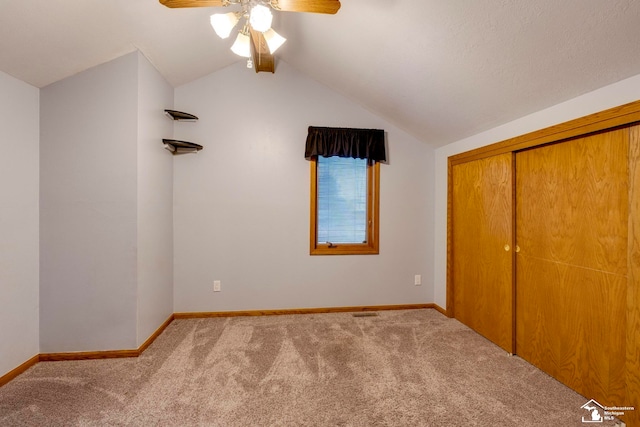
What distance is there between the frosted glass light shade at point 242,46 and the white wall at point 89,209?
1045mm

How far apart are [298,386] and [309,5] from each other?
7.96ft

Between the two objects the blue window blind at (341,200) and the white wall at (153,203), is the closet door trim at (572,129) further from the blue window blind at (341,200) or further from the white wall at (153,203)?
the white wall at (153,203)

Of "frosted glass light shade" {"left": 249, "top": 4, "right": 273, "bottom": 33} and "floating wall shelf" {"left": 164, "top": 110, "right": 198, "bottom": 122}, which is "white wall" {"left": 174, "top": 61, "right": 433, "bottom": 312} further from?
"frosted glass light shade" {"left": 249, "top": 4, "right": 273, "bottom": 33}

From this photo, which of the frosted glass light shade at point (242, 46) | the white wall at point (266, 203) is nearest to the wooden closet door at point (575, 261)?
the white wall at point (266, 203)

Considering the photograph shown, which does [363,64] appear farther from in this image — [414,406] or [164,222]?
[414,406]

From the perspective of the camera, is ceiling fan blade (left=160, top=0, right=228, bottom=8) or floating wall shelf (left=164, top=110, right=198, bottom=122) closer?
ceiling fan blade (left=160, top=0, right=228, bottom=8)

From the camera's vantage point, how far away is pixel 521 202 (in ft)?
7.67

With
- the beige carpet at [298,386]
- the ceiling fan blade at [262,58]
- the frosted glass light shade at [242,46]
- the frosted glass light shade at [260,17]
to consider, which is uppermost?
the ceiling fan blade at [262,58]

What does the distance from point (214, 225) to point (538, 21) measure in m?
3.16

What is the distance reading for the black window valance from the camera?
128 inches

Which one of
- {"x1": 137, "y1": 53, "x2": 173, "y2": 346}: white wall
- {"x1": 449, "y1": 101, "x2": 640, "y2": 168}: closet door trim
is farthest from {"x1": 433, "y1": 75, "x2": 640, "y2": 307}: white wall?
{"x1": 137, "y1": 53, "x2": 173, "y2": 346}: white wall

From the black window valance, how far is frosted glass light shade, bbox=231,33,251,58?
1.40 meters

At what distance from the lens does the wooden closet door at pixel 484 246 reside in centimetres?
245

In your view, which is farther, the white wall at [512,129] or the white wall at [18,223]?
the white wall at [18,223]
